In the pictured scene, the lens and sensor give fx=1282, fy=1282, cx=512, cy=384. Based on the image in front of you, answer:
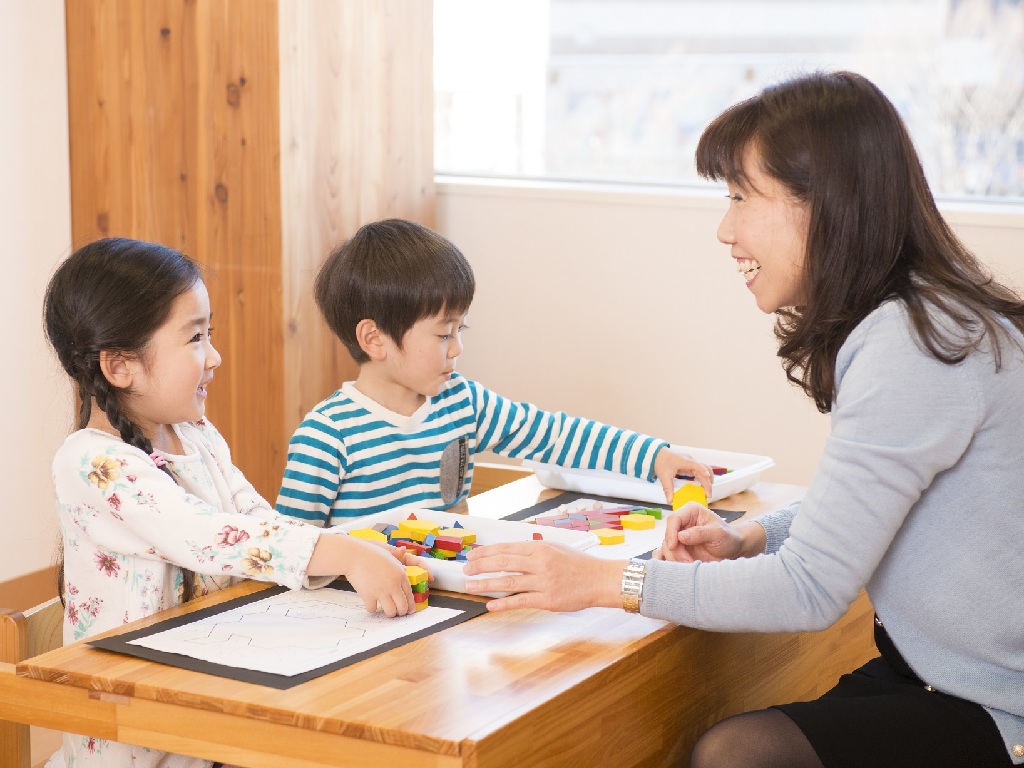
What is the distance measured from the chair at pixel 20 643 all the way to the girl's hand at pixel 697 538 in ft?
2.41

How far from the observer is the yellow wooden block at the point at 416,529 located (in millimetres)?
1577

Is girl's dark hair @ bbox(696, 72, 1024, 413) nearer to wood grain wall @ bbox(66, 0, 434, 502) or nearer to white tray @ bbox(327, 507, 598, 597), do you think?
white tray @ bbox(327, 507, 598, 597)


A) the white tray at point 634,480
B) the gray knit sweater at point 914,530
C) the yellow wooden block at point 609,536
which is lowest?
the white tray at point 634,480

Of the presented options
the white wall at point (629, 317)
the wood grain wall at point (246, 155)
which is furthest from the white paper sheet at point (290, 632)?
the white wall at point (629, 317)

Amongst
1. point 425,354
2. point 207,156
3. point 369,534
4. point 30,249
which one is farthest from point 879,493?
point 30,249

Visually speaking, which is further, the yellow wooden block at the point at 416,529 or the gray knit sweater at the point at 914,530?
the yellow wooden block at the point at 416,529

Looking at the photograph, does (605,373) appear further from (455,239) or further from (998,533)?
(998,533)

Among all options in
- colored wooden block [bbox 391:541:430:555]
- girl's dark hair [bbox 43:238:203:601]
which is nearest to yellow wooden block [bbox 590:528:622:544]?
colored wooden block [bbox 391:541:430:555]

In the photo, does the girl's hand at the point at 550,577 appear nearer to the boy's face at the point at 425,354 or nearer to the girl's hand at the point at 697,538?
the girl's hand at the point at 697,538

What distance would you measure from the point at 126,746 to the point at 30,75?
7.06 ft

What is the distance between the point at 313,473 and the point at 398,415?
0.60ft

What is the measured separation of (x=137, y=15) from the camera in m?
3.02

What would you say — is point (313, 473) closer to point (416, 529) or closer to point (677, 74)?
point (416, 529)

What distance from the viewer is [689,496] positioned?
1772mm
